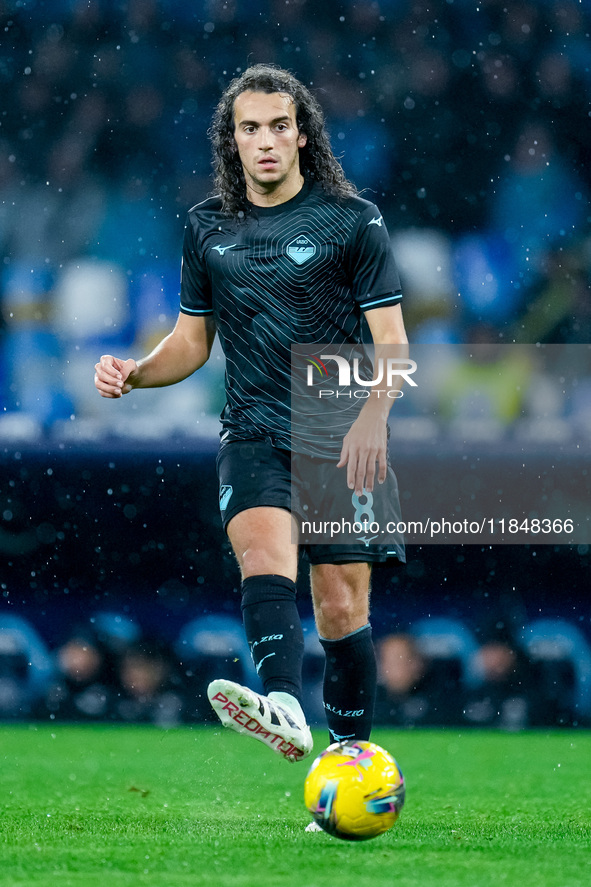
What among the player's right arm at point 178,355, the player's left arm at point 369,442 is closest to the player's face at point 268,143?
the player's right arm at point 178,355

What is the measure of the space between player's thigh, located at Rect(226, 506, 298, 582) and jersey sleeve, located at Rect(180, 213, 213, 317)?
2.39 ft

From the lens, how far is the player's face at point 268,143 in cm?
360

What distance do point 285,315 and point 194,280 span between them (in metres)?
0.35

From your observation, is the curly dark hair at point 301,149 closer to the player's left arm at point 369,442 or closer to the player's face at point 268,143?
the player's face at point 268,143

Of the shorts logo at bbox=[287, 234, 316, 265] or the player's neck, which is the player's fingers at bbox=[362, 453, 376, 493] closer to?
the shorts logo at bbox=[287, 234, 316, 265]

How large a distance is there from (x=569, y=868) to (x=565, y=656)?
4.17 meters

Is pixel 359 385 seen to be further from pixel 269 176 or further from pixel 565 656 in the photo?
pixel 565 656

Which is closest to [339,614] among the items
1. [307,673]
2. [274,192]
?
[274,192]

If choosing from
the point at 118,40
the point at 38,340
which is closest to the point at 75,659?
the point at 38,340

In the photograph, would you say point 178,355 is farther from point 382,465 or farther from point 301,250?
point 382,465

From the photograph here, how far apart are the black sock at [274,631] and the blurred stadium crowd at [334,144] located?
3.78m

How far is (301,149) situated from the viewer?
3.85 m

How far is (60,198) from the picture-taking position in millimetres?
7352

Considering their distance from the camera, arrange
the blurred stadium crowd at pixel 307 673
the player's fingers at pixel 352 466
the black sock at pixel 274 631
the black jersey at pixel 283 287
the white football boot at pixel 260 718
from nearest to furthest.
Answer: the white football boot at pixel 260 718, the black sock at pixel 274 631, the player's fingers at pixel 352 466, the black jersey at pixel 283 287, the blurred stadium crowd at pixel 307 673
